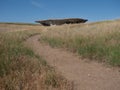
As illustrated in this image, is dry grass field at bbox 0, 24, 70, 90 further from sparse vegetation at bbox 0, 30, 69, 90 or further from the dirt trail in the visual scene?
the dirt trail

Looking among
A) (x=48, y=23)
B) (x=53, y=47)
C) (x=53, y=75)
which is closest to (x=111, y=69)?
(x=53, y=75)

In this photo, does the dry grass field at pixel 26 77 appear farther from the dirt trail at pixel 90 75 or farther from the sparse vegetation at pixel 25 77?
the dirt trail at pixel 90 75

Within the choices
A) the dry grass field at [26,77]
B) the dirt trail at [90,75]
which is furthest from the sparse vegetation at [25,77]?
the dirt trail at [90,75]

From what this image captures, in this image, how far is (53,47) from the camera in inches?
515

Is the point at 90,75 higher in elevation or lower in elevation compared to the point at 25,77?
lower

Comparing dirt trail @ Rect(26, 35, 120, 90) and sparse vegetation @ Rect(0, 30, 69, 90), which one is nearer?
sparse vegetation @ Rect(0, 30, 69, 90)

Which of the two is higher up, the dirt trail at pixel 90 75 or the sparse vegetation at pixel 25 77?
the sparse vegetation at pixel 25 77

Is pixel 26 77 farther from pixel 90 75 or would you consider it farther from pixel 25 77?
pixel 90 75

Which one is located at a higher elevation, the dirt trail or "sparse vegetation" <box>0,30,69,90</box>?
"sparse vegetation" <box>0,30,69,90</box>

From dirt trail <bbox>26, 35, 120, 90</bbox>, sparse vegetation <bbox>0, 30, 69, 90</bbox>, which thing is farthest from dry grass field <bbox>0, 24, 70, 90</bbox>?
dirt trail <bbox>26, 35, 120, 90</bbox>

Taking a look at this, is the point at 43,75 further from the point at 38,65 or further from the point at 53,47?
the point at 53,47

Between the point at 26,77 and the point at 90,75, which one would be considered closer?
the point at 26,77

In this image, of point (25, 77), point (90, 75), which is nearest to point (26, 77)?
point (25, 77)

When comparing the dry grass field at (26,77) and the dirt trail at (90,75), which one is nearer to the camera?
the dry grass field at (26,77)
